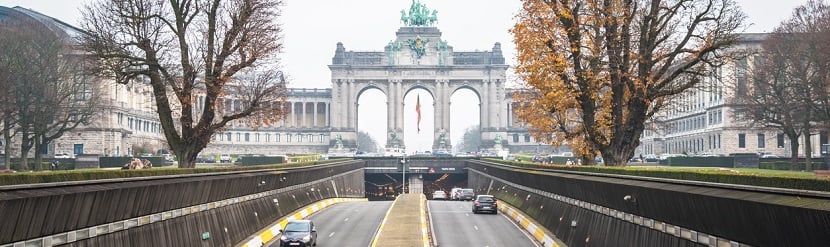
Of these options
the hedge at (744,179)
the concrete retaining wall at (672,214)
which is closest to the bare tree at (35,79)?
the concrete retaining wall at (672,214)

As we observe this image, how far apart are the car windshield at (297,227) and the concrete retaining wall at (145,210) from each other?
2.24 m

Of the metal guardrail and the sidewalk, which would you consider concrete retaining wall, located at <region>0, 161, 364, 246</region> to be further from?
the metal guardrail

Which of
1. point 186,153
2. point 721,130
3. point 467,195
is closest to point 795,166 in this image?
point 467,195

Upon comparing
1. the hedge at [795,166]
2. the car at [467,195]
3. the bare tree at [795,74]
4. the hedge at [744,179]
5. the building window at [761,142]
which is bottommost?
the car at [467,195]

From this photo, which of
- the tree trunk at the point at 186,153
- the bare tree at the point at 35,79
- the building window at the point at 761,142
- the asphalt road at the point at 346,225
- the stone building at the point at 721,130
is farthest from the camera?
the building window at the point at 761,142

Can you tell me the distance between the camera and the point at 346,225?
53062 mm

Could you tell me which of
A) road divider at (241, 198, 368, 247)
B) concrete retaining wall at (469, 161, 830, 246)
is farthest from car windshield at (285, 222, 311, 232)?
concrete retaining wall at (469, 161, 830, 246)

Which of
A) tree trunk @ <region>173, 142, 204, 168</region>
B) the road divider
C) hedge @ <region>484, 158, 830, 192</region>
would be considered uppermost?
tree trunk @ <region>173, 142, 204, 168</region>

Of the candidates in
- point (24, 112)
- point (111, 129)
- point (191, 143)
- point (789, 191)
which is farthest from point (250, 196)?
point (111, 129)

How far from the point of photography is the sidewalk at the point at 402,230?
124 feet

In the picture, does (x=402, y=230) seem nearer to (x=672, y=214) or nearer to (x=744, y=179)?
(x=672, y=214)

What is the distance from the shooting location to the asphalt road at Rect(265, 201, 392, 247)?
43297 mm

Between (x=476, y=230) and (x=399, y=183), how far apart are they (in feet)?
258

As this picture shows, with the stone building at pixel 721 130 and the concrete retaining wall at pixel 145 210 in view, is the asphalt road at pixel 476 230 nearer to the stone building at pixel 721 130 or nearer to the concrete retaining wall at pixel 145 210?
the concrete retaining wall at pixel 145 210
